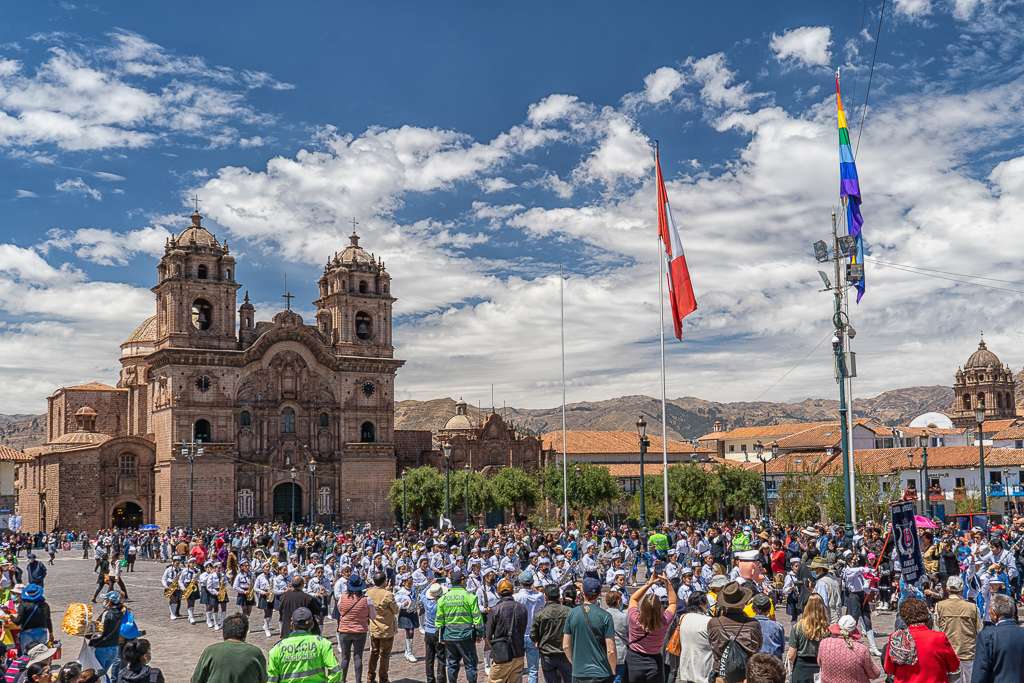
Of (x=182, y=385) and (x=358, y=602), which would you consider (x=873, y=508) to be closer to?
(x=182, y=385)

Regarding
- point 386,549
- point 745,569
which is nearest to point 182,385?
point 386,549

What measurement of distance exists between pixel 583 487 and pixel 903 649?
6023 cm

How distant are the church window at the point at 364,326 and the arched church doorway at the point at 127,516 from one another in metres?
19.2

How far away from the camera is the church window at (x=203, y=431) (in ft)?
215

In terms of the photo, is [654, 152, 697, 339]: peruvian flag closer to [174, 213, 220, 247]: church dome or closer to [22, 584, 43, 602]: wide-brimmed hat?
[22, 584, 43, 602]: wide-brimmed hat

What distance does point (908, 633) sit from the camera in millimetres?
8719

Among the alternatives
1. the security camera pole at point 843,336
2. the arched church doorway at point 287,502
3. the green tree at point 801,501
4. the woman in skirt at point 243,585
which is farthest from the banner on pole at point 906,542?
the arched church doorway at point 287,502

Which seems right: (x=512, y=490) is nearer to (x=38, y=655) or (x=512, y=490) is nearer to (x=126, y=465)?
(x=126, y=465)

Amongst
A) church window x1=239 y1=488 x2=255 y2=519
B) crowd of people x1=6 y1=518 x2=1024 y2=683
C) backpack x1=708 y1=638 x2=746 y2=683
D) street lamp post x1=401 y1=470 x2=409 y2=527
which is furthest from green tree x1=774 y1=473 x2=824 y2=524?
backpack x1=708 y1=638 x2=746 y2=683

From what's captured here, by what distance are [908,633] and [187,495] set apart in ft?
197

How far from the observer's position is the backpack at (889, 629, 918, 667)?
8.55 meters

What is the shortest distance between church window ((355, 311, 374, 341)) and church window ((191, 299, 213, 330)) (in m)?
10.8

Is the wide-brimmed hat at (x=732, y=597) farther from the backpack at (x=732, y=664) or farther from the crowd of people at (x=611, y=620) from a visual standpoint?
the backpack at (x=732, y=664)

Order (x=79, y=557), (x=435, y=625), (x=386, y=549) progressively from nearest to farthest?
(x=435, y=625) < (x=386, y=549) < (x=79, y=557)
